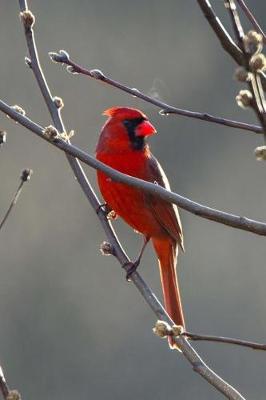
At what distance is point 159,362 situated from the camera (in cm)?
735

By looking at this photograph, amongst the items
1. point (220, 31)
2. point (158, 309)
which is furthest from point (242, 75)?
point (158, 309)

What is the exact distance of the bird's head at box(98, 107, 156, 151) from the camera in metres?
3.65

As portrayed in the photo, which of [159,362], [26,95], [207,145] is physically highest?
[26,95]

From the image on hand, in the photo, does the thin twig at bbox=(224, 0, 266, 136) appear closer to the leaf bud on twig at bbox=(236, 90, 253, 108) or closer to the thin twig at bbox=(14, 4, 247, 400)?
the leaf bud on twig at bbox=(236, 90, 253, 108)

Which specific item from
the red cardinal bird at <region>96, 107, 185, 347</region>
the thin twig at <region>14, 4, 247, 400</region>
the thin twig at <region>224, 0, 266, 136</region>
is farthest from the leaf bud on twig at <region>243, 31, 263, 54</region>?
the red cardinal bird at <region>96, 107, 185, 347</region>

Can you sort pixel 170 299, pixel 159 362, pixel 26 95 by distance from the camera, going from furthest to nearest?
pixel 26 95, pixel 159 362, pixel 170 299

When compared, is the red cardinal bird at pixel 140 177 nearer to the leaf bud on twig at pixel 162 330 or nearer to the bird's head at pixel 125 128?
the bird's head at pixel 125 128

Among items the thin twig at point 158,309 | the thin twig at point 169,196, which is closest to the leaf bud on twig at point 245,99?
the thin twig at point 169,196

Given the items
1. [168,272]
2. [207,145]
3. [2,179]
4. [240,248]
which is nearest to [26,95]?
[2,179]

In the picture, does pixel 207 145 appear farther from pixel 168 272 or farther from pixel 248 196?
pixel 168 272

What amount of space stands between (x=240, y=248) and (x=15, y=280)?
1.56m

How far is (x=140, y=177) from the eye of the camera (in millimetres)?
3615

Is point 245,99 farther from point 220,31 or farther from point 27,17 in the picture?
point 27,17

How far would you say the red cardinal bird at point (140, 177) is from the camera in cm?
354
